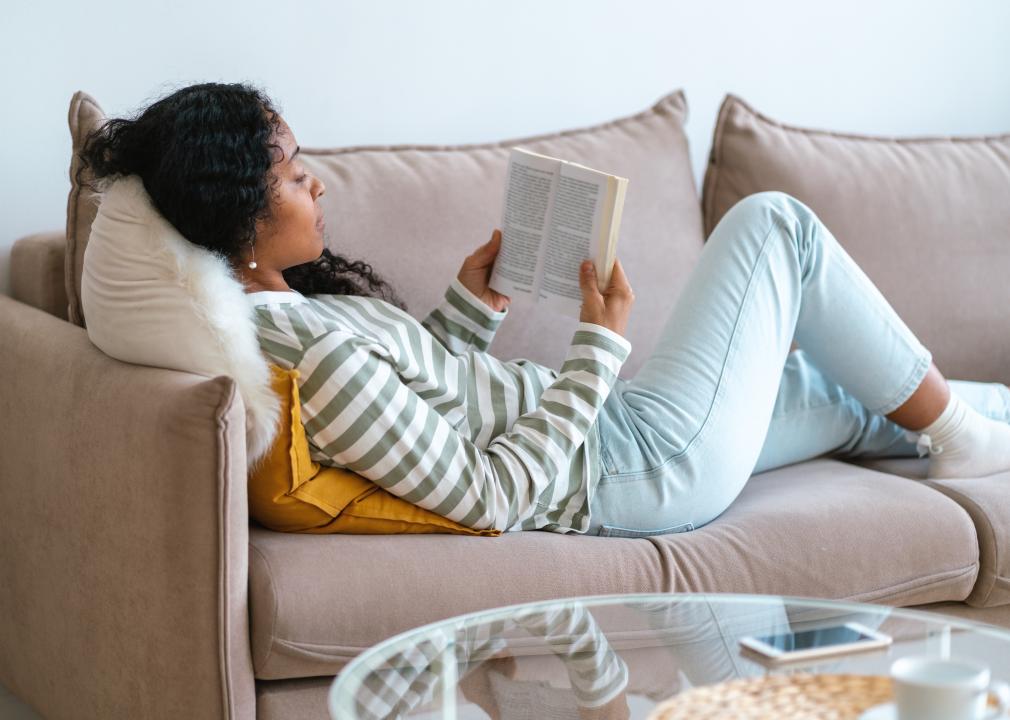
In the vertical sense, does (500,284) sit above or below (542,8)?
below

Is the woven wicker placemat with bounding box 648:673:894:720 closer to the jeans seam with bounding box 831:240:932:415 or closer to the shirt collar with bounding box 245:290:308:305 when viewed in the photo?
the shirt collar with bounding box 245:290:308:305

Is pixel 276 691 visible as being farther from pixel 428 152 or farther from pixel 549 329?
pixel 428 152

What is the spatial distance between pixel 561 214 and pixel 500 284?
0.18 meters

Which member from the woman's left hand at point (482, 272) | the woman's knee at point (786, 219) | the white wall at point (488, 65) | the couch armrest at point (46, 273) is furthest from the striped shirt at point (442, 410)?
the white wall at point (488, 65)

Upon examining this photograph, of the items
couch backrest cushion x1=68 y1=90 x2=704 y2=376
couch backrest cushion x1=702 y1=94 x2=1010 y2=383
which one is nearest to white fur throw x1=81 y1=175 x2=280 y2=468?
couch backrest cushion x1=68 y1=90 x2=704 y2=376

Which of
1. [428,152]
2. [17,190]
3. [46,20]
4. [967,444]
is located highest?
[46,20]

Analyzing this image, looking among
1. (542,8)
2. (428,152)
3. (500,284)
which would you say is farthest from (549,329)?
(542,8)

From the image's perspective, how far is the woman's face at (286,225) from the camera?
1.49 meters

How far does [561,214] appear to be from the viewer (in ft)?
5.16

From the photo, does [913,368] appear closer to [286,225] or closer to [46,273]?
[286,225]

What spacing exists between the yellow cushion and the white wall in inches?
33.8

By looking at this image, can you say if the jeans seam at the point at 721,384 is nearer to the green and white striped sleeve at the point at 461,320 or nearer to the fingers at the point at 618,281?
the fingers at the point at 618,281

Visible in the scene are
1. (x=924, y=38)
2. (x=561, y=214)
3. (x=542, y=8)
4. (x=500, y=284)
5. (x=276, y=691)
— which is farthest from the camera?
(x=924, y=38)

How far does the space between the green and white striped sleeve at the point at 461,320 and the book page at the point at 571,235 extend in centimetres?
15
